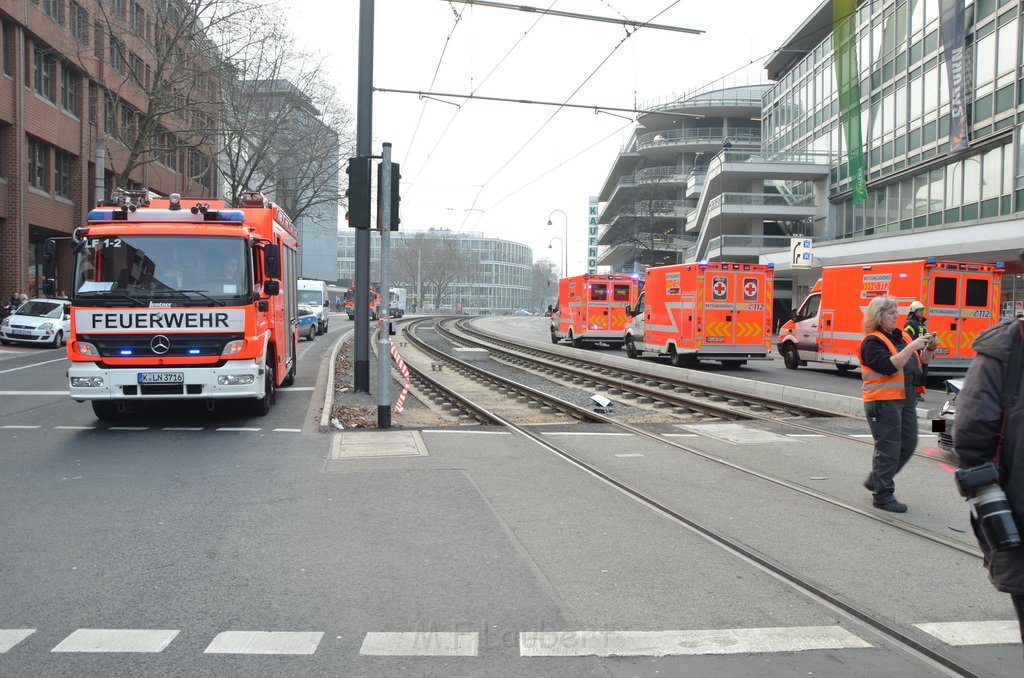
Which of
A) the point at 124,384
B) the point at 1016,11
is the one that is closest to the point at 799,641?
the point at 124,384

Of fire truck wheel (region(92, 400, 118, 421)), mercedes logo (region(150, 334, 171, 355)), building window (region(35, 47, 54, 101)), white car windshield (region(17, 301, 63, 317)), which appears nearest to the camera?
mercedes logo (region(150, 334, 171, 355))

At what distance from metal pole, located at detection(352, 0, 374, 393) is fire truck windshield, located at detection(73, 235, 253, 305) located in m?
3.20

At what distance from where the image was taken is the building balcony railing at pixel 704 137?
2798 inches

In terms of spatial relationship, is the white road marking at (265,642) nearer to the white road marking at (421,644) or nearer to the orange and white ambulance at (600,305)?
the white road marking at (421,644)

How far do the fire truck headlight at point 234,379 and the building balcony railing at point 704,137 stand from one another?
212 feet

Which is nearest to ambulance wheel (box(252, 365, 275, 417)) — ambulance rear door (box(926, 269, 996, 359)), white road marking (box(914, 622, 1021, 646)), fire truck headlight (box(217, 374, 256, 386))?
fire truck headlight (box(217, 374, 256, 386))

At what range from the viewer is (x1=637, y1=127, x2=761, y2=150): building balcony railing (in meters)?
71.1

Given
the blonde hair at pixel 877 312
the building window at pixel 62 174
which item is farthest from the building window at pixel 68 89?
the blonde hair at pixel 877 312

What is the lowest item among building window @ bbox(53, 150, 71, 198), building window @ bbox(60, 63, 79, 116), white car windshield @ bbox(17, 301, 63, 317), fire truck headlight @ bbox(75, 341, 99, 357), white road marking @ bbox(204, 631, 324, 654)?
white road marking @ bbox(204, 631, 324, 654)

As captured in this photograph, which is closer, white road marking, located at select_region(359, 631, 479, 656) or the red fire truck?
white road marking, located at select_region(359, 631, 479, 656)

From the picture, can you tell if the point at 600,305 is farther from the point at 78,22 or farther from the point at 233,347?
the point at 78,22

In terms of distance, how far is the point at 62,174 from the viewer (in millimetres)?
39594

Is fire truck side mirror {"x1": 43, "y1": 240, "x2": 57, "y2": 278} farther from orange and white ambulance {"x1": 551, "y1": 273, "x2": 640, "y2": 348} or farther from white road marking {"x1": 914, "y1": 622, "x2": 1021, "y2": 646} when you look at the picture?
orange and white ambulance {"x1": 551, "y1": 273, "x2": 640, "y2": 348}

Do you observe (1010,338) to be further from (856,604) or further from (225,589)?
(225,589)
